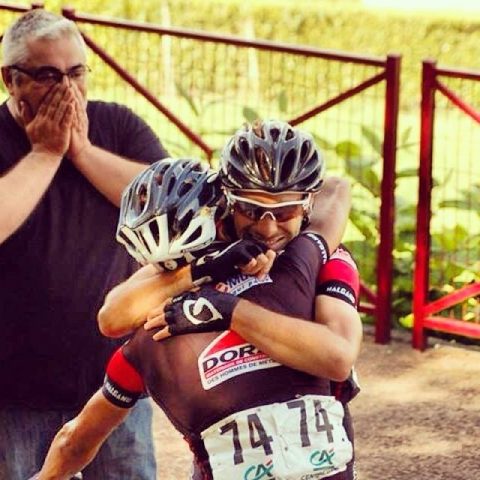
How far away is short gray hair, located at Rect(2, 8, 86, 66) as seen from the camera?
164 inches

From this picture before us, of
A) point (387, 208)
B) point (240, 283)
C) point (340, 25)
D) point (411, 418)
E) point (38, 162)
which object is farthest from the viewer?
point (340, 25)

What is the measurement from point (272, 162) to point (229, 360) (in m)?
0.41

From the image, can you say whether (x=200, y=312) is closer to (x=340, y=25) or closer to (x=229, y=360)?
(x=229, y=360)

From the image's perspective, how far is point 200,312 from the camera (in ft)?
9.55

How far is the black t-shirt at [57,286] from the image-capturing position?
13.9 ft

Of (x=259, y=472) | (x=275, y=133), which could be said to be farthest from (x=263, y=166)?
(x=259, y=472)

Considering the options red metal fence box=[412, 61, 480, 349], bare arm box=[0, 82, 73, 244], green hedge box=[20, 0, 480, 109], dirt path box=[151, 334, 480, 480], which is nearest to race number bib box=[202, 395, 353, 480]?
bare arm box=[0, 82, 73, 244]

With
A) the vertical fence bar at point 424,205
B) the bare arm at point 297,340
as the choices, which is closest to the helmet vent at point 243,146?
the bare arm at point 297,340

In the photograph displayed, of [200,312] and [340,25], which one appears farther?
[340,25]

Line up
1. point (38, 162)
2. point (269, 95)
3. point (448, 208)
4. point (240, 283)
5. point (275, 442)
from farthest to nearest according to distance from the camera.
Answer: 1. point (269, 95)
2. point (448, 208)
3. point (38, 162)
4. point (240, 283)
5. point (275, 442)

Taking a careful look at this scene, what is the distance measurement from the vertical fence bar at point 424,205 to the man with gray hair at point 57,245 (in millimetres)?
3823

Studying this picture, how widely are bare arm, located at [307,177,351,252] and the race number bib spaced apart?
1.39ft

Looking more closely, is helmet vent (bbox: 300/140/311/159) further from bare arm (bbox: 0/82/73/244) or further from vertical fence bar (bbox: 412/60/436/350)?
vertical fence bar (bbox: 412/60/436/350)

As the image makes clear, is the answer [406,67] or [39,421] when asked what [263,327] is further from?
[406,67]
